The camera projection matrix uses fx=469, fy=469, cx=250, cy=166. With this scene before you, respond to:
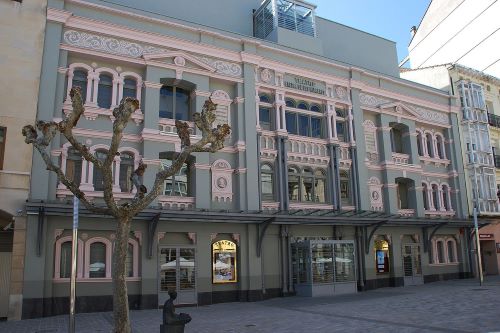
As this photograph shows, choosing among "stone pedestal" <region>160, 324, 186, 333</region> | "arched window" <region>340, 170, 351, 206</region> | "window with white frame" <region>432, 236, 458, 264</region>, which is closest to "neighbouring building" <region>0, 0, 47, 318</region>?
"stone pedestal" <region>160, 324, 186, 333</region>

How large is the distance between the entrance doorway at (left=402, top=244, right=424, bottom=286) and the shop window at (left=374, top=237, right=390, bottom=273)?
4.02ft

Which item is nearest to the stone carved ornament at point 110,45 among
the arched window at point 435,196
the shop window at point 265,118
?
the shop window at point 265,118

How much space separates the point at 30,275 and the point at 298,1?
20.0 metres

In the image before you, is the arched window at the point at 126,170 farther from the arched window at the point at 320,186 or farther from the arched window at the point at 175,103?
the arched window at the point at 320,186

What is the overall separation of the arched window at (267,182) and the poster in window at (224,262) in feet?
10.3

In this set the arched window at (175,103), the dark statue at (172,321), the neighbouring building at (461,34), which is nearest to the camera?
the dark statue at (172,321)

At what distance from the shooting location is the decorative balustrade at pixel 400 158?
92.9 ft

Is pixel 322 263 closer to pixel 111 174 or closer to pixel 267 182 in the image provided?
pixel 267 182

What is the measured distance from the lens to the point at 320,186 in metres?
25.2

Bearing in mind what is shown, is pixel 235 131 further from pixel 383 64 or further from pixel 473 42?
pixel 473 42

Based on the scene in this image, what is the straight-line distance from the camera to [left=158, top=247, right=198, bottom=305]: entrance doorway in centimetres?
1973

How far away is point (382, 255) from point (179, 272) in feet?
41.0

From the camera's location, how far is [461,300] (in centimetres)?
1820

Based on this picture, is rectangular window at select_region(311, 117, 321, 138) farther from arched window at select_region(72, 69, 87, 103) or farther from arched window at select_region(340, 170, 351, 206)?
arched window at select_region(72, 69, 87, 103)
